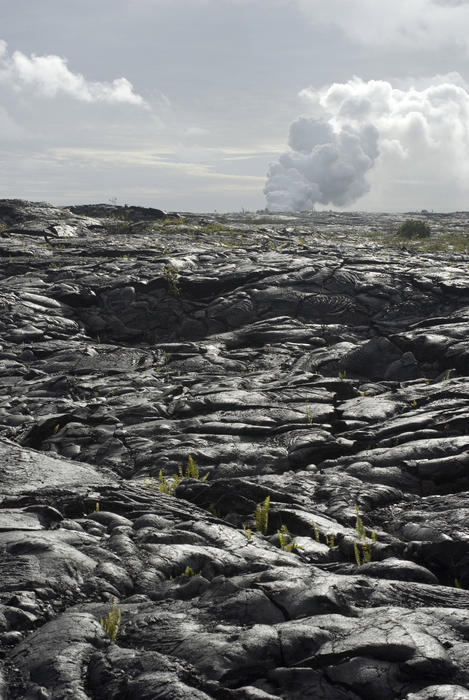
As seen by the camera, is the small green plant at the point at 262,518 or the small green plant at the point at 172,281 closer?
the small green plant at the point at 262,518

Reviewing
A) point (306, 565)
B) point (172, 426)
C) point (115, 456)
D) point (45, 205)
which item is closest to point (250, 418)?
point (172, 426)

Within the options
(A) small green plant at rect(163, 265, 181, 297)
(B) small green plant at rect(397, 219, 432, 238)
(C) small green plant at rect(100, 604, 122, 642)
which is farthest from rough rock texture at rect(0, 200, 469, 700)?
(B) small green plant at rect(397, 219, 432, 238)

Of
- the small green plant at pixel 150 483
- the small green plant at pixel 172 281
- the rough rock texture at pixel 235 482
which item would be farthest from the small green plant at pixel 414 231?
the small green plant at pixel 150 483

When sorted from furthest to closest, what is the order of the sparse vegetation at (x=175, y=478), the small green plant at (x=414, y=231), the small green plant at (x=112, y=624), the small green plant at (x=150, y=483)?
1. the small green plant at (x=414, y=231)
2. the small green plant at (x=150, y=483)
3. the sparse vegetation at (x=175, y=478)
4. the small green plant at (x=112, y=624)

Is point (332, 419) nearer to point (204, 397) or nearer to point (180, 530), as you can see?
point (204, 397)

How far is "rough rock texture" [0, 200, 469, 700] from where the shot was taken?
568 centimetres

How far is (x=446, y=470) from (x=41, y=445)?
986 centimetres

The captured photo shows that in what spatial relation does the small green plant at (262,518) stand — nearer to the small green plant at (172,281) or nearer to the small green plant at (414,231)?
the small green plant at (172,281)

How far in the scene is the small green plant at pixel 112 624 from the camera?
20.1 ft

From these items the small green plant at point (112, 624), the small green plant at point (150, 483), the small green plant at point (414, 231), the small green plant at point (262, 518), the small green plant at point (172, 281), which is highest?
the small green plant at point (414, 231)

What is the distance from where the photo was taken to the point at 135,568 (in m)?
7.89

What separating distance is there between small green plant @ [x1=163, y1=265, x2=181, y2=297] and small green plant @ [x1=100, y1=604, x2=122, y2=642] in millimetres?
23030

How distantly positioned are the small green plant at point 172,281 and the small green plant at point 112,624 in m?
23.0

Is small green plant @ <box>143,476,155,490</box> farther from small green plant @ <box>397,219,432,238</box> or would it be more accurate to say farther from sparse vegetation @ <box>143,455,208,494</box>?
small green plant @ <box>397,219,432,238</box>
